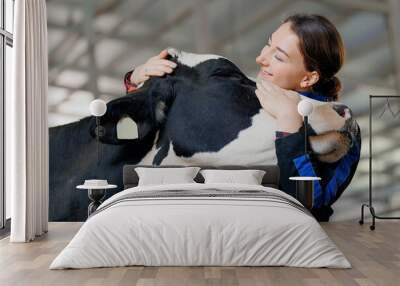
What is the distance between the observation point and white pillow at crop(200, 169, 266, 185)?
7.13 meters

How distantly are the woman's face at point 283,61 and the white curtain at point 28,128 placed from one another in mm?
2802

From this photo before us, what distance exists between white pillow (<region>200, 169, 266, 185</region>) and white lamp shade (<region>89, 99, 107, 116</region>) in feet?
5.03

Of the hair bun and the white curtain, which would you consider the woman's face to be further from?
the white curtain

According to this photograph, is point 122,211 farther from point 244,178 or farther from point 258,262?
point 244,178

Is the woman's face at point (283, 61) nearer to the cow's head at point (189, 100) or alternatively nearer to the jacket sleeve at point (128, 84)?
the cow's head at point (189, 100)

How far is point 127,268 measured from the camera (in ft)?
15.8

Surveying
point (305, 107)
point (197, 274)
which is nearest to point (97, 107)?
point (305, 107)

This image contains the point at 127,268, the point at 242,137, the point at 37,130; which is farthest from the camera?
the point at 242,137

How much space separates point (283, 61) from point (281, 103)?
55 centimetres

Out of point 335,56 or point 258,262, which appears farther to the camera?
point 335,56

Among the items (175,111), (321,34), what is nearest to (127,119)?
(175,111)

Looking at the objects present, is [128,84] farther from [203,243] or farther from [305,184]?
[203,243]

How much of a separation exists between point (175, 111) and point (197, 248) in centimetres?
327

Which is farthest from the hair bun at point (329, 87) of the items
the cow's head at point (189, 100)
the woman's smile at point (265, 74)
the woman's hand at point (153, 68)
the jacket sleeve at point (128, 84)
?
the jacket sleeve at point (128, 84)
